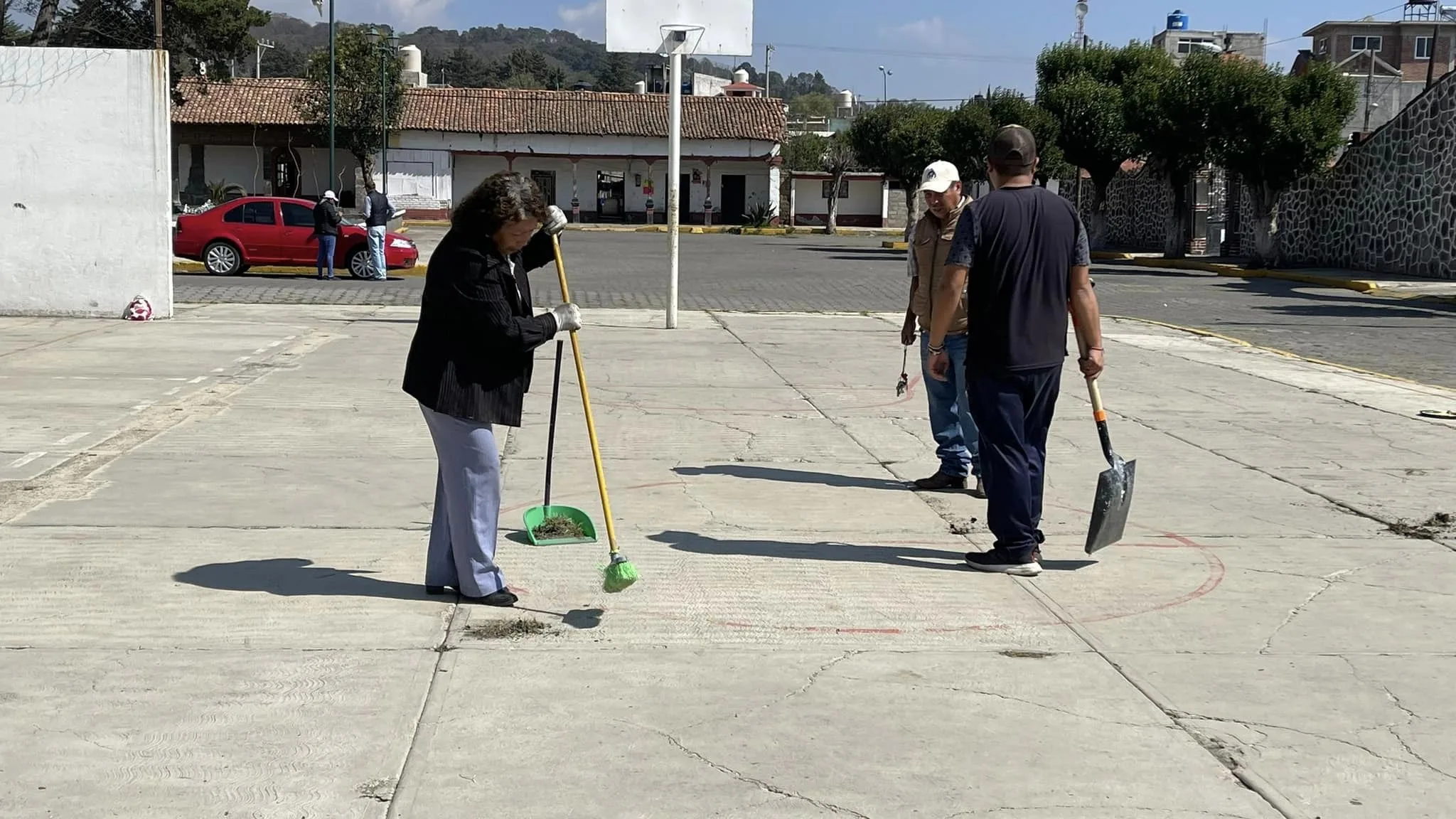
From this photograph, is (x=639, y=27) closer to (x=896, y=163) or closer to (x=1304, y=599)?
(x=1304, y=599)

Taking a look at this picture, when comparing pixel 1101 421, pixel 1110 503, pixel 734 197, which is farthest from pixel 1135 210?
pixel 1110 503

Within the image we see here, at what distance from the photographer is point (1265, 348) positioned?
1631 centimetres

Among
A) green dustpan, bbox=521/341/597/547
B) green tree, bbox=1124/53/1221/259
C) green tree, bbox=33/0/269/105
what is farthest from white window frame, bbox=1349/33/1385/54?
green dustpan, bbox=521/341/597/547

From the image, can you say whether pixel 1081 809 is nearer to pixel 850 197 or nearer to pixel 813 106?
pixel 850 197

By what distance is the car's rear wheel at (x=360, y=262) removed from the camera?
80.9 feet

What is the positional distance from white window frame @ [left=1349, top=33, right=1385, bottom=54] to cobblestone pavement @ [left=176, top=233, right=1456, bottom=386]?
6942cm

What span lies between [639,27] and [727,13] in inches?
39.9

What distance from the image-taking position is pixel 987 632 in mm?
5461

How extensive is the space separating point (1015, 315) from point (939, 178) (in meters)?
1.53

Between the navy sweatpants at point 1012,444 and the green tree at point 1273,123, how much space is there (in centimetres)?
2779

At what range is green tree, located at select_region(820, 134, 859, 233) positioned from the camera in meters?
62.0

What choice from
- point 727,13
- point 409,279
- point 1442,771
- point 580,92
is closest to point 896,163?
point 580,92

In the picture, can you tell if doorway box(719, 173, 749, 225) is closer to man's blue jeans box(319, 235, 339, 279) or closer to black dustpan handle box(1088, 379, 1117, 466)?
man's blue jeans box(319, 235, 339, 279)

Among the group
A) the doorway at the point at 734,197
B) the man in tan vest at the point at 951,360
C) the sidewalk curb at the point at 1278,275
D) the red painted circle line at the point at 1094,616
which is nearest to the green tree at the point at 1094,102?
the sidewalk curb at the point at 1278,275
